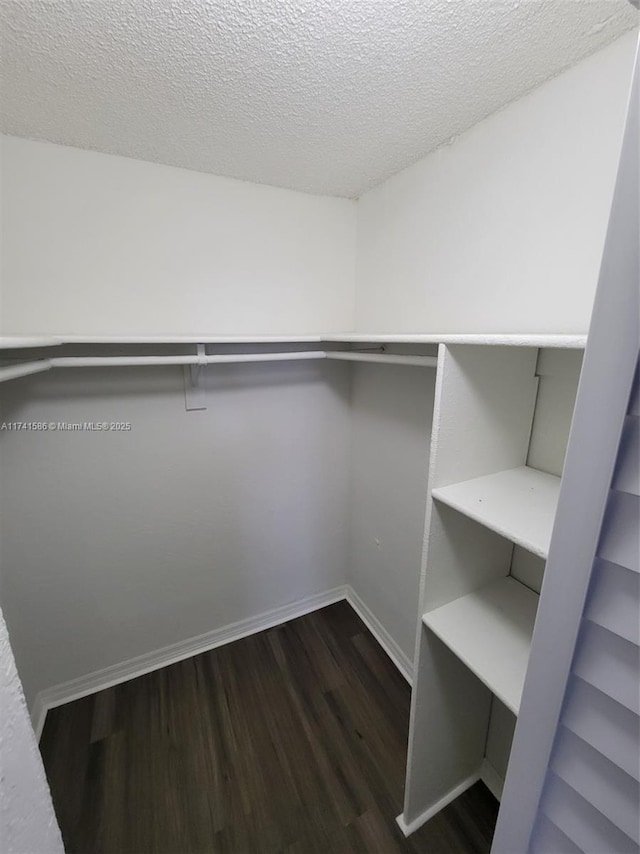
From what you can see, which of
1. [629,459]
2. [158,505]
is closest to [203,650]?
[158,505]

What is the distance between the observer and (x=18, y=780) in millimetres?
503

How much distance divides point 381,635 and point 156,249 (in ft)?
7.40

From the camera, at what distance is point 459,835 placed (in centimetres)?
122

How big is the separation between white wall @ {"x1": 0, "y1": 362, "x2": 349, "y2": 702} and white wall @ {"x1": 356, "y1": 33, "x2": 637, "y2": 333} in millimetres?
752

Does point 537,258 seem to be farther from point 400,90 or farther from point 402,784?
point 402,784

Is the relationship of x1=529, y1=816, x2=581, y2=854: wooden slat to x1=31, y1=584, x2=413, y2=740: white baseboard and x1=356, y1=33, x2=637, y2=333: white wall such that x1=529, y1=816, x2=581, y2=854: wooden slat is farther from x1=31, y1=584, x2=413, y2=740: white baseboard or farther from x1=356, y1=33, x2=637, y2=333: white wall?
x1=31, y1=584, x2=413, y2=740: white baseboard

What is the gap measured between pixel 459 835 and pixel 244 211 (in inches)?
102

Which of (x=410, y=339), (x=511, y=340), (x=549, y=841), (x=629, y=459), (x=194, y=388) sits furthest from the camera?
(x=194, y=388)

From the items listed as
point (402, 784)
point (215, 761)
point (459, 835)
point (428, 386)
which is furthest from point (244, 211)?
point (459, 835)

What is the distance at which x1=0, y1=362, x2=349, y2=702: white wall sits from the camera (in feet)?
4.68

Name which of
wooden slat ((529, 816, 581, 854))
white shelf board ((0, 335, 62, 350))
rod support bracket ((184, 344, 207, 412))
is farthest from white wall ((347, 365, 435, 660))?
white shelf board ((0, 335, 62, 350))

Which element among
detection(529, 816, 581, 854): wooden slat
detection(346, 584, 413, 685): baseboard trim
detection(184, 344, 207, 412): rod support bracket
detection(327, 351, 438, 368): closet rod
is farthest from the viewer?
detection(346, 584, 413, 685): baseboard trim

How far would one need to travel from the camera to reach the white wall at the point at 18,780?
0.47 metres

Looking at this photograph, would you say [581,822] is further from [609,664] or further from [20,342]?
[20,342]
